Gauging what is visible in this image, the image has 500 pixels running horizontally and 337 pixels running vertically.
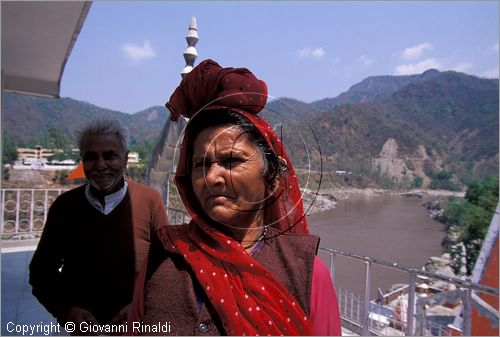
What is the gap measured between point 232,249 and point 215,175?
207 millimetres

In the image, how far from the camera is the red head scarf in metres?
0.83

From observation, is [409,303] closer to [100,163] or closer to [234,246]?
[234,246]

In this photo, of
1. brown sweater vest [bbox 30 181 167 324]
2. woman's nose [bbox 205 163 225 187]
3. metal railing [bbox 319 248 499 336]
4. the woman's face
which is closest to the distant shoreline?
the woman's face

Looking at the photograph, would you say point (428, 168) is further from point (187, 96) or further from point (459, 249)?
point (459, 249)

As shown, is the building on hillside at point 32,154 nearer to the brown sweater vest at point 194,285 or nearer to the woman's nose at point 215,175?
the brown sweater vest at point 194,285

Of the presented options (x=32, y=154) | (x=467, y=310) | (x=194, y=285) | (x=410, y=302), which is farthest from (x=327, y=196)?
(x=32, y=154)

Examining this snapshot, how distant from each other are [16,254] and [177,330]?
19.3 feet

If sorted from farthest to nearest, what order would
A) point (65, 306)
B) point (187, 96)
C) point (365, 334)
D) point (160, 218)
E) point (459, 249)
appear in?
1. point (459, 249)
2. point (365, 334)
3. point (160, 218)
4. point (65, 306)
5. point (187, 96)

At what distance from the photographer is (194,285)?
87 centimetres

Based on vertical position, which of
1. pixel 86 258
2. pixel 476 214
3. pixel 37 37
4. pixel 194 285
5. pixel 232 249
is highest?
pixel 37 37

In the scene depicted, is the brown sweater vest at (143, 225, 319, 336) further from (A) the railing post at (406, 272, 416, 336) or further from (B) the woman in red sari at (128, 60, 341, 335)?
(A) the railing post at (406, 272, 416, 336)

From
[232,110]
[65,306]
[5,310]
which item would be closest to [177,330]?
[232,110]

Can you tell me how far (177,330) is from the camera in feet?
2.74

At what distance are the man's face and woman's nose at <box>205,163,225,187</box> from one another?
103 centimetres
